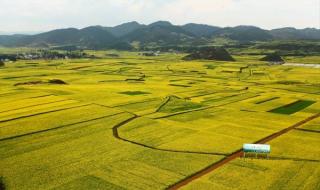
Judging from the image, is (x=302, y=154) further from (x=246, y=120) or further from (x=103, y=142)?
(x=103, y=142)

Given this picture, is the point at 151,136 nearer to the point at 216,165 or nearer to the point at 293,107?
the point at 216,165

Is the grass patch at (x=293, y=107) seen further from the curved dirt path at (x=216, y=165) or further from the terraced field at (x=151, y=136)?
the curved dirt path at (x=216, y=165)

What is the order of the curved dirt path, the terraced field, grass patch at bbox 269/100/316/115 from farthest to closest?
grass patch at bbox 269/100/316/115, the terraced field, the curved dirt path

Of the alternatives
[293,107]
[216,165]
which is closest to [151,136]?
[216,165]

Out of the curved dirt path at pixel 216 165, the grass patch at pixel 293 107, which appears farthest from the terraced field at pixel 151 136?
the curved dirt path at pixel 216 165

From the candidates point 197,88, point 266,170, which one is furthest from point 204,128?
point 197,88

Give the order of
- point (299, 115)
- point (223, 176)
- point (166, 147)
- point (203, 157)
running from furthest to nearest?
1. point (299, 115)
2. point (166, 147)
3. point (203, 157)
4. point (223, 176)

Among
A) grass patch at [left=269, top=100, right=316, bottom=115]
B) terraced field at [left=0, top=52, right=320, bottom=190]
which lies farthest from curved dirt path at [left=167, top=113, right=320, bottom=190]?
grass patch at [left=269, top=100, right=316, bottom=115]

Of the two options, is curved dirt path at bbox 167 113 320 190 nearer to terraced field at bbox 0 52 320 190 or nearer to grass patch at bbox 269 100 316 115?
terraced field at bbox 0 52 320 190
